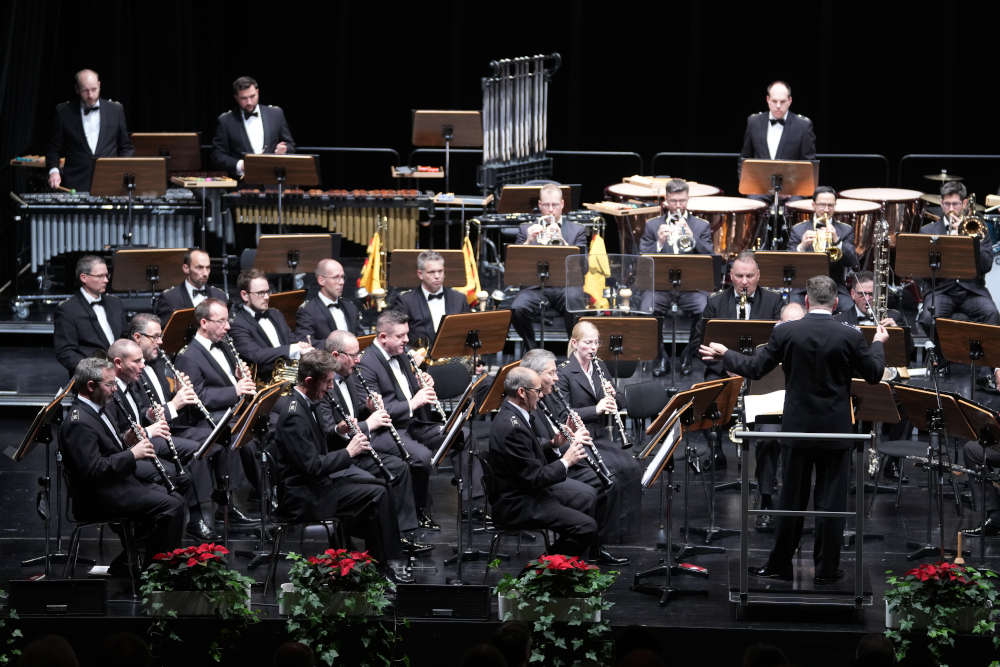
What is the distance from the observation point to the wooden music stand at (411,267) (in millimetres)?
→ 11133

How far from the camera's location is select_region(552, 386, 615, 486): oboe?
28.3ft

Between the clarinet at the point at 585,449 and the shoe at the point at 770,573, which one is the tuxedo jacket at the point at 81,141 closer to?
the clarinet at the point at 585,449

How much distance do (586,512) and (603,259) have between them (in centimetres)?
326

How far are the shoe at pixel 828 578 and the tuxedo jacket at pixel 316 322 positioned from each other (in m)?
3.89

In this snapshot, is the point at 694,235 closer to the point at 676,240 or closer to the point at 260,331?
the point at 676,240

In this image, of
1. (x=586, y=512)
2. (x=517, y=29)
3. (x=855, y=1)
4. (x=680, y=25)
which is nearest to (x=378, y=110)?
(x=517, y=29)

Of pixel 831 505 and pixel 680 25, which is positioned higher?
pixel 680 25

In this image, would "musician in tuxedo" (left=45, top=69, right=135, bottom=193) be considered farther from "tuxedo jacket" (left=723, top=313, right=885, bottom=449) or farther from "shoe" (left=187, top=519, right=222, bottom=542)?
"tuxedo jacket" (left=723, top=313, right=885, bottom=449)

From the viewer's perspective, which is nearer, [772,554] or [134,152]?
[772,554]

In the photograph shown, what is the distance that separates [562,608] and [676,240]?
17.0 feet

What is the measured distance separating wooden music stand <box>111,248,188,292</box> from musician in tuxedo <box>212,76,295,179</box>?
7.55 feet

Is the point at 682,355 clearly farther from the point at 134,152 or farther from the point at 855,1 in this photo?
the point at 855,1

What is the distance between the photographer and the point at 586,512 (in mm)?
8562

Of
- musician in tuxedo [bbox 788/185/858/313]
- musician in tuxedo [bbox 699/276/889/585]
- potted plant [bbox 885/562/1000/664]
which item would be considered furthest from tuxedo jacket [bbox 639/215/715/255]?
potted plant [bbox 885/562/1000/664]
